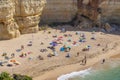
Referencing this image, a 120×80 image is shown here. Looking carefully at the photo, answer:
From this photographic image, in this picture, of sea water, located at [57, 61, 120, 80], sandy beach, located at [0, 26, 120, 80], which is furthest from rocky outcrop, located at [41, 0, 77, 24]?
sea water, located at [57, 61, 120, 80]

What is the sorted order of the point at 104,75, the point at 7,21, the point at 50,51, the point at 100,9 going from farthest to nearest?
the point at 100,9 → the point at 7,21 → the point at 50,51 → the point at 104,75

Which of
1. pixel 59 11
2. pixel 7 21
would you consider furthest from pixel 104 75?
pixel 59 11

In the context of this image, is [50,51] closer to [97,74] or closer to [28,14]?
[97,74]

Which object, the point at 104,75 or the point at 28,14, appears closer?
the point at 104,75

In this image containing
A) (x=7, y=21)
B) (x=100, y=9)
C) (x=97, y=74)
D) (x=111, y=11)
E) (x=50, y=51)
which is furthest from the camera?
(x=111, y=11)

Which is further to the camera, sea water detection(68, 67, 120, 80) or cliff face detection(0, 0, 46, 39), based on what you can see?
cliff face detection(0, 0, 46, 39)

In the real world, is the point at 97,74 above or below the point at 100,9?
below

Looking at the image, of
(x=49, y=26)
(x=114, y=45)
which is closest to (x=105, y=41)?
(x=114, y=45)

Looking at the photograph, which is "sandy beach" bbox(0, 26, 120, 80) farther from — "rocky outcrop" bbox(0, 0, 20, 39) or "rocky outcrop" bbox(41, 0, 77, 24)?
"rocky outcrop" bbox(41, 0, 77, 24)

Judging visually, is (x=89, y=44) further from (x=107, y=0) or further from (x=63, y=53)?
(x=107, y=0)
